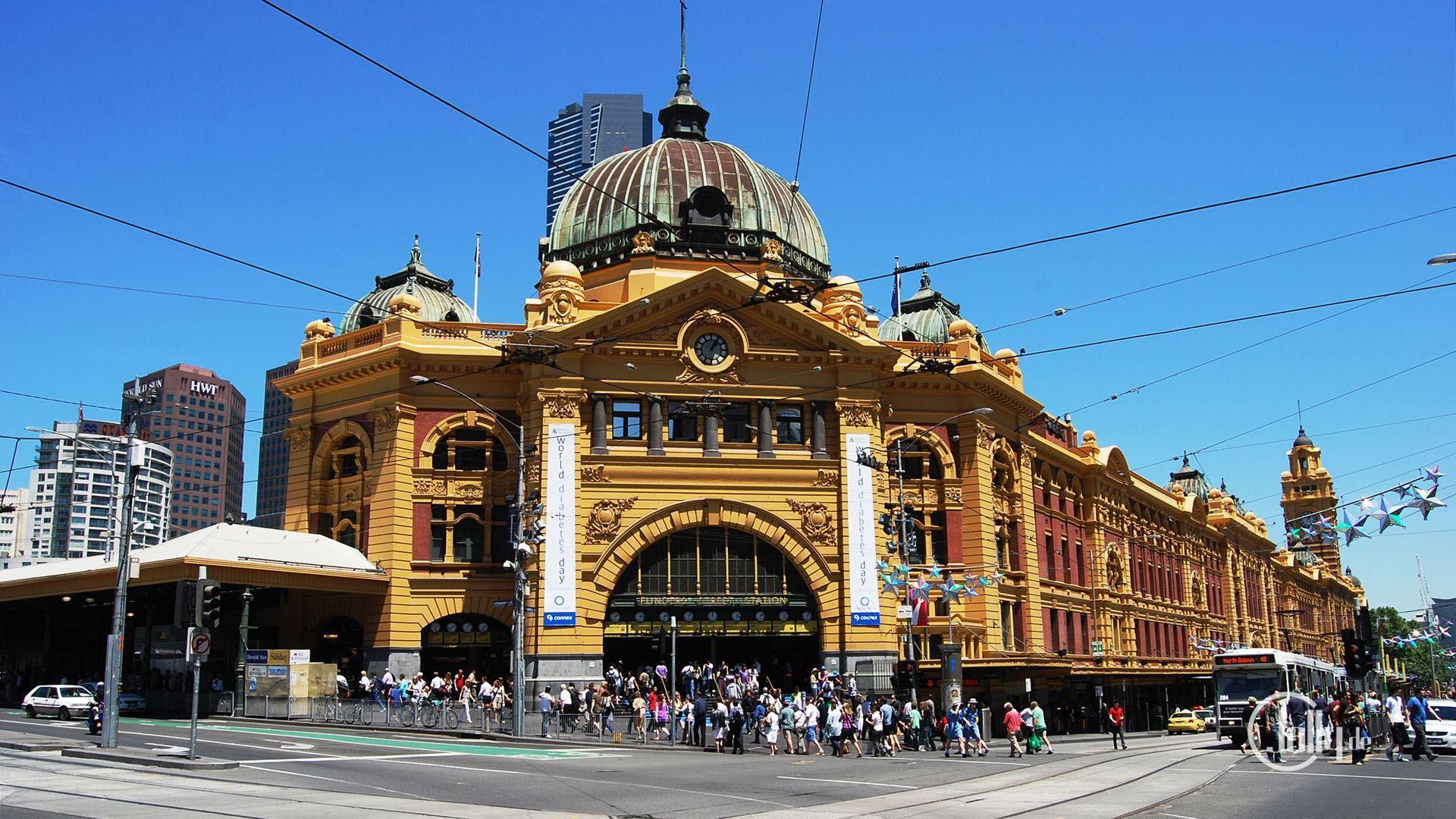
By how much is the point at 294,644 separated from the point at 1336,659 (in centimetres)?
11663

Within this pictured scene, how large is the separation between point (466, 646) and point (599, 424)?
400 inches

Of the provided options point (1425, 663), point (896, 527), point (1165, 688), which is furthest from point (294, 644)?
point (1425, 663)

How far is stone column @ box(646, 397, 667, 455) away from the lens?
4966cm

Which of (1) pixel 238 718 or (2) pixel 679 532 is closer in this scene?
(1) pixel 238 718

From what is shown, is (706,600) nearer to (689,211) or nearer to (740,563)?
(740,563)

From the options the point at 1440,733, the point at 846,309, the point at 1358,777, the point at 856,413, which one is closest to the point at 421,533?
the point at 856,413

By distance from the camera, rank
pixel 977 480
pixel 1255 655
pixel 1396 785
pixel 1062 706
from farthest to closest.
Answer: pixel 1062 706 → pixel 977 480 → pixel 1255 655 → pixel 1396 785

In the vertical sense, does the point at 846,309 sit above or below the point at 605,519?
above

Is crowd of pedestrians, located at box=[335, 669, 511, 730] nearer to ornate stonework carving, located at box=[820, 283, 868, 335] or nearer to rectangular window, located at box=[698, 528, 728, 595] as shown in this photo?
rectangular window, located at box=[698, 528, 728, 595]

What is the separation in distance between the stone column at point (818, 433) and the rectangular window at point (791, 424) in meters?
0.50

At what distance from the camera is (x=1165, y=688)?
263 ft

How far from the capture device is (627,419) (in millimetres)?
50406

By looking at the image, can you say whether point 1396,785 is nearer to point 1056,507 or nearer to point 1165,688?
point 1056,507

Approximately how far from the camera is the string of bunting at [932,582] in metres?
45.3
